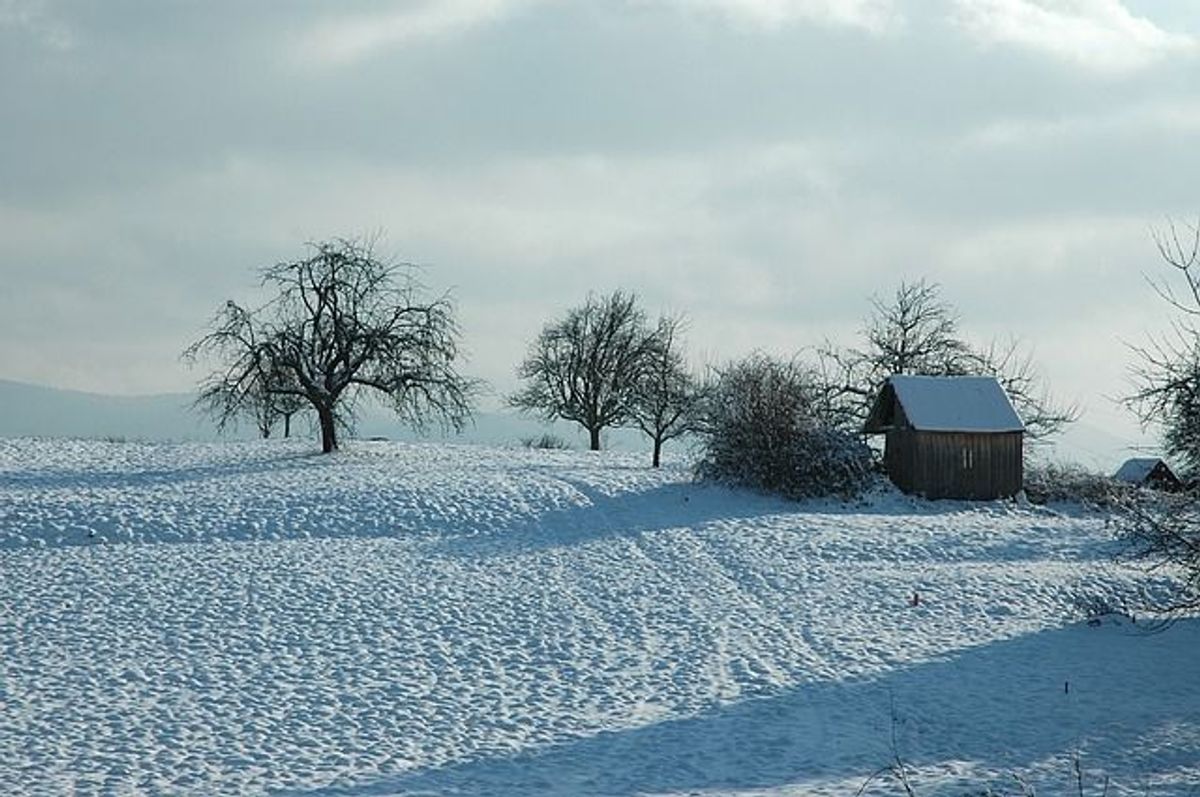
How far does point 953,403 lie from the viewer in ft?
142

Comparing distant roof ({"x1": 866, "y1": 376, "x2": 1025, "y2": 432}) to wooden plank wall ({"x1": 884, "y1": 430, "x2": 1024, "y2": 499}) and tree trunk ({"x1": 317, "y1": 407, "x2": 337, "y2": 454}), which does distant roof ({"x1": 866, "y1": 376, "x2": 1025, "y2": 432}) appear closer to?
wooden plank wall ({"x1": 884, "y1": 430, "x2": 1024, "y2": 499})

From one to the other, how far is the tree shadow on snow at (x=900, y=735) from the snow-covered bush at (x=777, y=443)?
1899 centimetres

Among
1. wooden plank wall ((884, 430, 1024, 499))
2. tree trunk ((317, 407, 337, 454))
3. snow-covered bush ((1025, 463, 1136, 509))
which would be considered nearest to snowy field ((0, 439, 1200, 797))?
wooden plank wall ((884, 430, 1024, 499))

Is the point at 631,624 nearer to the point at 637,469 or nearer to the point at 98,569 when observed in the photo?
the point at 98,569

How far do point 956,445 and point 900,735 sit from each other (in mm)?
27426

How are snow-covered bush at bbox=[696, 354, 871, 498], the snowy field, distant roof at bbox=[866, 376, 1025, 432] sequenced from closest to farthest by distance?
the snowy field < snow-covered bush at bbox=[696, 354, 871, 498] < distant roof at bbox=[866, 376, 1025, 432]

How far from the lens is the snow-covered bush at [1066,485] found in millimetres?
42094

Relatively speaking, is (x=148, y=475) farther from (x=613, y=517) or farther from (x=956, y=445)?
(x=956, y=445)

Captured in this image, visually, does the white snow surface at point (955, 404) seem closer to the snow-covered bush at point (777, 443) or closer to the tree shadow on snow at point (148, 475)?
the snow-covered bush at point (777, 443)

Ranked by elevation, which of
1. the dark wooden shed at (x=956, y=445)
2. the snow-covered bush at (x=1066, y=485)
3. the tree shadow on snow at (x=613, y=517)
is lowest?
the tree shadow on snow at (x=613, y=517)

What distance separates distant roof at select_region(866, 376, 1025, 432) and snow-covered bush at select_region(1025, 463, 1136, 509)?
2.03m

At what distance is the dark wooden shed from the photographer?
137ft

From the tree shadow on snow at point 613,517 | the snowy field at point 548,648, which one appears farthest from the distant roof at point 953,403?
the tree shadow on snow at point 613,517

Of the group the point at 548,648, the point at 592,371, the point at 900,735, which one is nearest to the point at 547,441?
the point at 592,371
